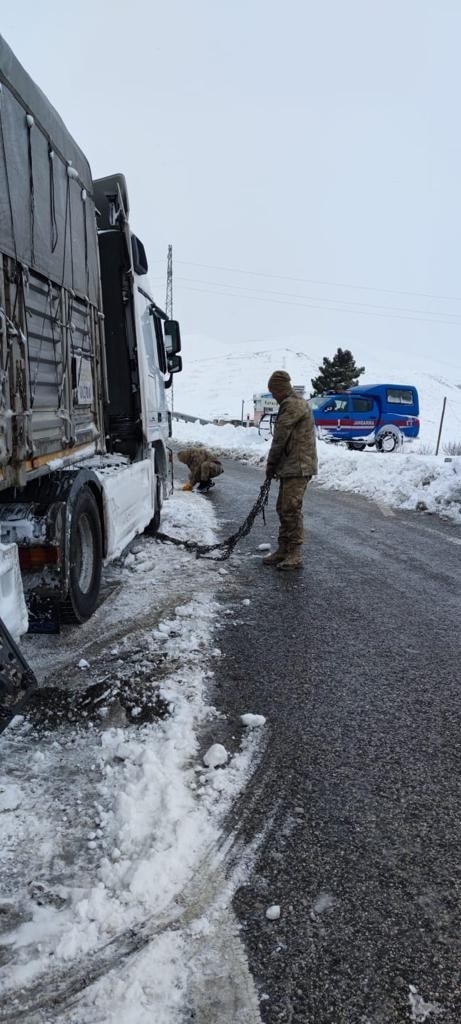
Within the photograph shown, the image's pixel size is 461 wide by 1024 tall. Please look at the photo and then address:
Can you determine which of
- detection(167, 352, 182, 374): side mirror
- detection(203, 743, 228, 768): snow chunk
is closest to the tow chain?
detection(167, 352, 182, 374): side mirror

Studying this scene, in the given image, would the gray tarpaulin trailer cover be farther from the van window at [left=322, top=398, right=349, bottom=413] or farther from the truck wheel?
the van window at [left=322, top=398, right=349, bottom=413]

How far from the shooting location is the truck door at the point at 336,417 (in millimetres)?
21984

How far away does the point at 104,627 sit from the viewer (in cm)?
436

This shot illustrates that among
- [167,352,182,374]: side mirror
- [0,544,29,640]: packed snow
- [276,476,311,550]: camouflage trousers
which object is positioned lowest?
[276,476,311,550]: camouflage trousers

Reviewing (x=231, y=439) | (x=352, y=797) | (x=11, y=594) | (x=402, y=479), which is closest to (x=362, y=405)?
(x=231, y=439)

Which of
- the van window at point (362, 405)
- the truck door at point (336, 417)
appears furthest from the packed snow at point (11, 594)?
the van window at point (362, 405)

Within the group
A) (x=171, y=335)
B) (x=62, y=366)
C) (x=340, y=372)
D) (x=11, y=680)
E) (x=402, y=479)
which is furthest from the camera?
(x=340, y=372)

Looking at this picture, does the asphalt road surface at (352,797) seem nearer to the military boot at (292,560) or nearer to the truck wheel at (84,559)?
the military boot at (292,560)

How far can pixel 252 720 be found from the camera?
303 cm

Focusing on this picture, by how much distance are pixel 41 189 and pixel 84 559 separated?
7.85ft

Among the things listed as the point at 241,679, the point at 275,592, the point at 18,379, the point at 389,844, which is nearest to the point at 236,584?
the point at 275,592

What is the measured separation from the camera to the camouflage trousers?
6066 millimetres

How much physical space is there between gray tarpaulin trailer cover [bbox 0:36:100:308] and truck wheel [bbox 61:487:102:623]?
1.47 meters

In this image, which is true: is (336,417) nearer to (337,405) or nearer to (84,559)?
(337,405)
